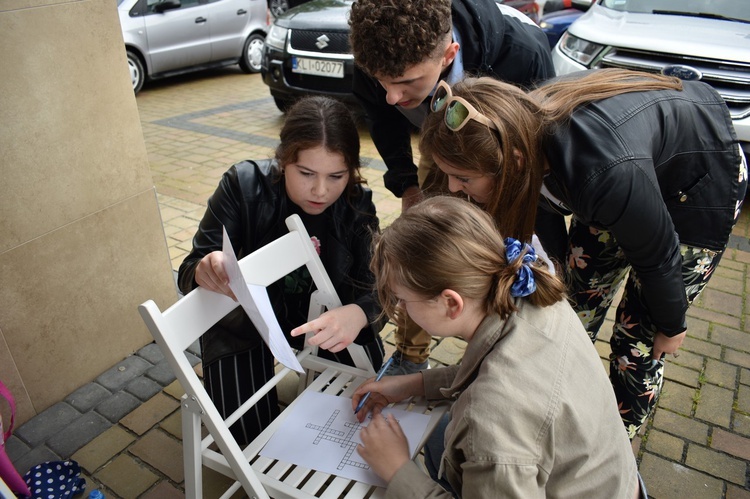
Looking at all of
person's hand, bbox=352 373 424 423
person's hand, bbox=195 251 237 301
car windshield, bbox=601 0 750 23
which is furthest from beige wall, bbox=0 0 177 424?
car windshield, bbox=601 0 750 23

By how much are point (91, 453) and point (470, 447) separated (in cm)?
170

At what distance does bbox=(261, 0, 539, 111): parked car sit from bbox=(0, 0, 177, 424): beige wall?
132 inches

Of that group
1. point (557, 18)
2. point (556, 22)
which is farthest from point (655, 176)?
point (557, 18)

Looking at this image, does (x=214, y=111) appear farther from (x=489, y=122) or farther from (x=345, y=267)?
(x=489, y=122)

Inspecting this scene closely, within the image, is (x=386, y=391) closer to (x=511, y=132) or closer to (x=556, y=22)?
(x=511, y=132)

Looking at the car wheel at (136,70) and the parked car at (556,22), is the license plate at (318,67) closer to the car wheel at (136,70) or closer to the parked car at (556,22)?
the parked car at (556,22)

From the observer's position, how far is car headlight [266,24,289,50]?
575 cm

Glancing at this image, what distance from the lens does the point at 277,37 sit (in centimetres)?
585

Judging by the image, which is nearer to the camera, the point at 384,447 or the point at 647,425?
the point at 384,447

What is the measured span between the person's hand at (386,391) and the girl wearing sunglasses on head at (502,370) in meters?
0.25

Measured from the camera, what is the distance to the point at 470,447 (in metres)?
1.10

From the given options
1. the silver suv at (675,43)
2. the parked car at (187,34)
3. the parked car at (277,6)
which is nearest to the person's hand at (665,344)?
the silver suv at (675,43)

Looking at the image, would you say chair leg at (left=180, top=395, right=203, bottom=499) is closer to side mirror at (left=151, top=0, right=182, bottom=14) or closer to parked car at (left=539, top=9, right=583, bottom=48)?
parked car at (left=539, top=9, right=583, bottom=48)

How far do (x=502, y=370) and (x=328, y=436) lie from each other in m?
0.64
